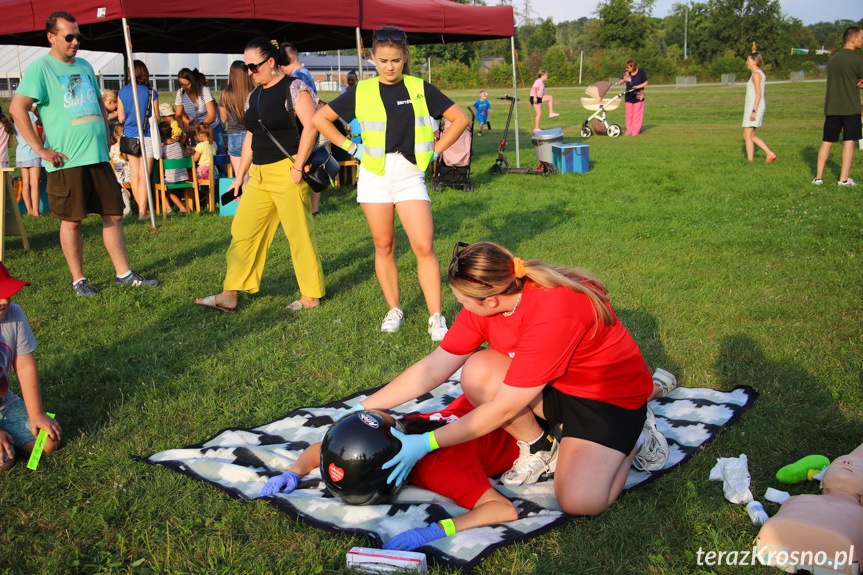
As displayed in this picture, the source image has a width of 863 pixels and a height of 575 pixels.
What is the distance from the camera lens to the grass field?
2793 millimetres

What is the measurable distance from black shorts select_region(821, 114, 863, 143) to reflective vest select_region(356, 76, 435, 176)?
7659mm

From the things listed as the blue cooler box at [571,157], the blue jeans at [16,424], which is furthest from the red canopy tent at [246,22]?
the blue jeans at [16,424]

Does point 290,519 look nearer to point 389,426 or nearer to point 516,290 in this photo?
point 389,426

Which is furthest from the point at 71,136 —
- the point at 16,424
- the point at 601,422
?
the point at 601,422

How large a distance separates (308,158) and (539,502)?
348 centimetres

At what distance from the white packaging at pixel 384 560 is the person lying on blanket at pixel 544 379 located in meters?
0.35

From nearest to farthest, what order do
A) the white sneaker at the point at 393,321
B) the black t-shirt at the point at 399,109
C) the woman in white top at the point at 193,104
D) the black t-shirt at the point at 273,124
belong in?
the black t-shirt at the point at 399,109 < the white sneaker at the point at 393,321 < the black t-shirt at the point at 273,124 < the woman in white top at the point at 193,104

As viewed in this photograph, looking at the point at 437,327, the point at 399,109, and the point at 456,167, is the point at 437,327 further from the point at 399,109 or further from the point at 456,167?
the point at 456,167

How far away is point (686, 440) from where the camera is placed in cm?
359

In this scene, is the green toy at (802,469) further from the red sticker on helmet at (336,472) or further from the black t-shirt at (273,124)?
the black t-shirt at (273,124)

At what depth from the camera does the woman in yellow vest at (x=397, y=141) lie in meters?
4.70

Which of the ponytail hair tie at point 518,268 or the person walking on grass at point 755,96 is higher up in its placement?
the person walking on grass at point 755,96

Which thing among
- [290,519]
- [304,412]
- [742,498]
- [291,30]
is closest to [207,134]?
[291,30]

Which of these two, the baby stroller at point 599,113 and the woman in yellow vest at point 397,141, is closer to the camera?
the woman in yellow vest at point 397,141
